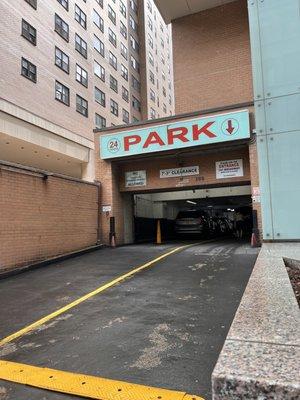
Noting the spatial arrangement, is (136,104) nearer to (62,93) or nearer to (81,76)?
(81,76)

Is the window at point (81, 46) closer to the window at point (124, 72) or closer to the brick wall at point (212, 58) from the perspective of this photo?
the window at point (124, 72)

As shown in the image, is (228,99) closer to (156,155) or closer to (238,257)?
(156,155)

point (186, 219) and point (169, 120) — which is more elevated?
point (169, 120)

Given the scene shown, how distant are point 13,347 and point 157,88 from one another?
51.7 metres

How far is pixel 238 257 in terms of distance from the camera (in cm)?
1103

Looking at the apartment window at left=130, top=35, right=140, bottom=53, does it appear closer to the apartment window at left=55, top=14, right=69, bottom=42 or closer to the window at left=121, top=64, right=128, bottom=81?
the window at left=121, top=64, right=128, bottom=81

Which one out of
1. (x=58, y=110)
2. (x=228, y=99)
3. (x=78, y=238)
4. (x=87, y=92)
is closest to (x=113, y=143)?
(x=78, y=238)

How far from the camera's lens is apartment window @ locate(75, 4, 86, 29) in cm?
3036

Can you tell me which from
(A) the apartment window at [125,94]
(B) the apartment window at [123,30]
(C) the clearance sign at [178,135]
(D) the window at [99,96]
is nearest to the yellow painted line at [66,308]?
(C) the clearance sign at [178,135]

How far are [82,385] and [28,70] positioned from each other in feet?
75.7

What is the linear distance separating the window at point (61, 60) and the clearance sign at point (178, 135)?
1293 centimetres

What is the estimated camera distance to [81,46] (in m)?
30.6

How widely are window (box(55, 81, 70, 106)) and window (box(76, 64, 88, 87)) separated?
2.52 meters

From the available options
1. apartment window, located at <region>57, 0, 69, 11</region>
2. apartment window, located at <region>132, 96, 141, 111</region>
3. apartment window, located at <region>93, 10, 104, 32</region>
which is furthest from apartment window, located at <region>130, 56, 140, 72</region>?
apartment window, located at <region>57, 0, 69, 11</region>
